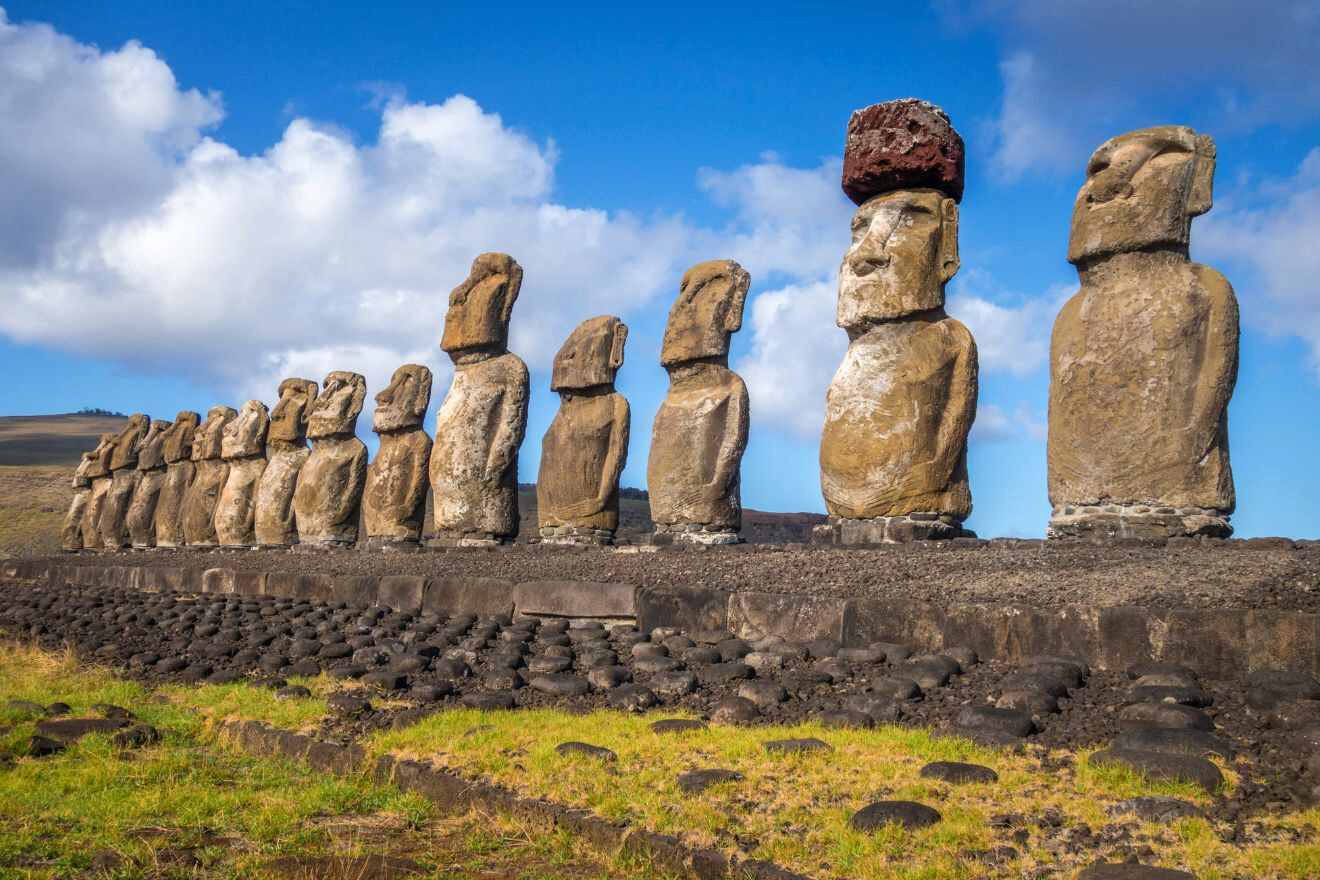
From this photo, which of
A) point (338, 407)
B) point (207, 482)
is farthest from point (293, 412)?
point (207, 482)

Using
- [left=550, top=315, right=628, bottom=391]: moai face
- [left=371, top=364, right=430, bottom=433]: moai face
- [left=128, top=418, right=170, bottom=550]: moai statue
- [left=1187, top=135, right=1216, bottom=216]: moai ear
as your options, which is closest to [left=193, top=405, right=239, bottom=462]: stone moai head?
[left=128, top=418, right=170, bottom=550]: moai statue

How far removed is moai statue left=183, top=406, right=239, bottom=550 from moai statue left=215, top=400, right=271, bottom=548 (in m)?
0.42

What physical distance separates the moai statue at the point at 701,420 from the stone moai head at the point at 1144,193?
336 cm

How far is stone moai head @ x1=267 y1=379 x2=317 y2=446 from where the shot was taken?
56.9ft

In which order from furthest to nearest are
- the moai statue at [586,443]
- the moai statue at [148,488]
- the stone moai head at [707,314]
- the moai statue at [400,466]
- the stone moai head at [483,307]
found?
the moai statue at [148,488] → the moai statue at [400,466] → the stone moai head at [483,307] → the moai statue at [586,443] → the stone moai head at [707,314]

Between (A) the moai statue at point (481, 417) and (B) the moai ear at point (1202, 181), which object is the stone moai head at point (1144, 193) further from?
(A) the moai statue at point (481, 417)

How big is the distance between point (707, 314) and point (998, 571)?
4.44 m

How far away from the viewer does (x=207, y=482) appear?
19969 mm

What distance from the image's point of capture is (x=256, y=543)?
17875mm

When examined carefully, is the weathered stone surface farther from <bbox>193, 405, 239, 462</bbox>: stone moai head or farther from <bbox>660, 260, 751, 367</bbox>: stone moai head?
<bbox>193, 405, 239, 462</bbox>: stone moai head

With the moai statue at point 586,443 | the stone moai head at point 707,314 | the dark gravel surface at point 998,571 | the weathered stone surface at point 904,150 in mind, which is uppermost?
the weathered stone surface at point 904,150

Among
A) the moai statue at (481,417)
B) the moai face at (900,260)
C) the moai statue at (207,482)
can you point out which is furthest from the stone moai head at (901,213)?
the moai statue at (207,482)

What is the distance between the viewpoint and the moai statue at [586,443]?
10.9 meters

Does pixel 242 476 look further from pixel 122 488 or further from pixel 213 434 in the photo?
pixel 122 488
